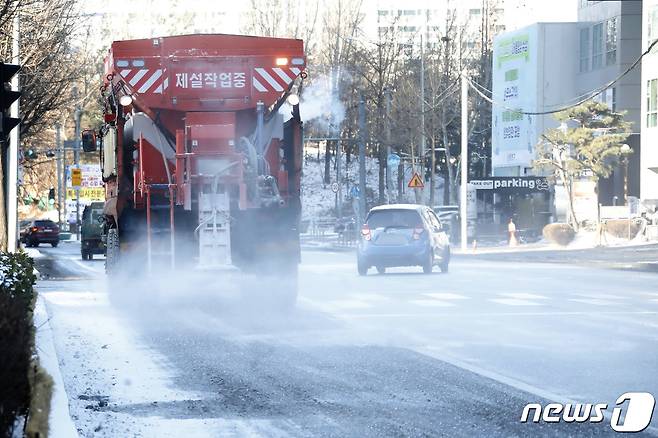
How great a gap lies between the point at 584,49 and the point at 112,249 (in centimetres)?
6502

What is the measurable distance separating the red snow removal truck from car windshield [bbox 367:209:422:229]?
1105 centimetres

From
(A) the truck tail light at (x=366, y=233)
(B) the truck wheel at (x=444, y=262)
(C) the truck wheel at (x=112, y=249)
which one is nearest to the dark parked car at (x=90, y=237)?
(B) the truck wheel at (x=444, y=262)

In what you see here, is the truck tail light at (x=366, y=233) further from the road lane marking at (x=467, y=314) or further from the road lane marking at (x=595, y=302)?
the road lane marking at (x=467, y=314)

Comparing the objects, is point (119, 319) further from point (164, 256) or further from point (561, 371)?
point (561, 371)

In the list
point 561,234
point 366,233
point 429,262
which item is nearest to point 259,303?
point 366,233

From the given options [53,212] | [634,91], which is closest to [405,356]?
[634,91]

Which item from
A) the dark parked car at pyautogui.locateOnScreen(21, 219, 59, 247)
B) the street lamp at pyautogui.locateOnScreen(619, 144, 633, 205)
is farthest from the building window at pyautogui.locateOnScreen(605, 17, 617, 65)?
the dark parked car at pyautogui.locateOnScreen(21, 219, 59, 247)

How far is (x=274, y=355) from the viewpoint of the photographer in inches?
555

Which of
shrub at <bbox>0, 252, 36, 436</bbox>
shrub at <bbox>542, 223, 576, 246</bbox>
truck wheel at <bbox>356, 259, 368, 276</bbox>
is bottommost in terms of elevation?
shrub at <bbox>542, 223, 576, 246</bbox>

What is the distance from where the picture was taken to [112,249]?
72.1ft

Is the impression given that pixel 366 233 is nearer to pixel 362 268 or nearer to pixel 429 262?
pixel 362 268

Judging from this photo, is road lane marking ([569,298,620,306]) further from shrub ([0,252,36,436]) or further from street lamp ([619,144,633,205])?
street lamp ([619,144,633,205])

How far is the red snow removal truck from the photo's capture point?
1930cm

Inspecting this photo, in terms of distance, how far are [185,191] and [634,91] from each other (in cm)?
6141
